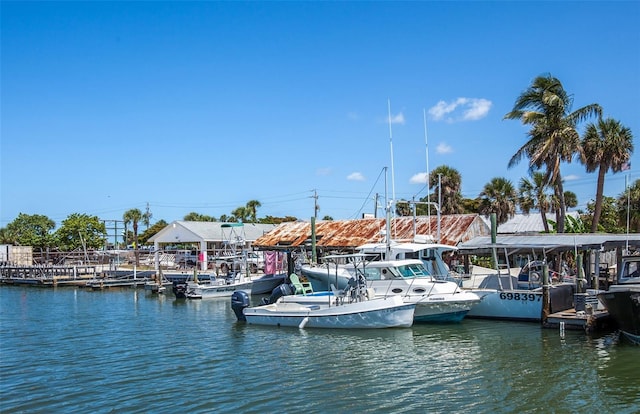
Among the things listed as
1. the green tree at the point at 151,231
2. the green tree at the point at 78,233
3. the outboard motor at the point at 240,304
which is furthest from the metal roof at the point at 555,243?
the green tree at the point at 151,231

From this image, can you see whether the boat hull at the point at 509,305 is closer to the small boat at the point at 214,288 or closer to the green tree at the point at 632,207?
the small boat at the point at 214,288

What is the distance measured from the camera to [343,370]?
18.8 meters

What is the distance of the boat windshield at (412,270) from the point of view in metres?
28.7

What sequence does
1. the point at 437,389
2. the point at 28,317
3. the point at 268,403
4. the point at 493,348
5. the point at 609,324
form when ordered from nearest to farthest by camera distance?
1. the point at 268,403
2. the point at 437,389
3. the point at 493,348
4. the point at 609,324
5. the point at 28,317

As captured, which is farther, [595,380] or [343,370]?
[343,370]

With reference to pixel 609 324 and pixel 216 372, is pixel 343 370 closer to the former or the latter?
pixel 216 372

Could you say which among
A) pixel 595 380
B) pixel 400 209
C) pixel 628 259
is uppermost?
pixel 400 209

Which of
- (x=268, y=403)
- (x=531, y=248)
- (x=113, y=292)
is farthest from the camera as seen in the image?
(x=113, y=292)

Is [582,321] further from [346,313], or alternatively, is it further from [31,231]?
[31,231]

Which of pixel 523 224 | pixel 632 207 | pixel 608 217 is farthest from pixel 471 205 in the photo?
pixel 632 207

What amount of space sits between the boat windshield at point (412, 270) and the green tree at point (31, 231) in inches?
2686

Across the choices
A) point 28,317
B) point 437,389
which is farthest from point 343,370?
point 28,317

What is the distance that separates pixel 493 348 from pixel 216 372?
995cm

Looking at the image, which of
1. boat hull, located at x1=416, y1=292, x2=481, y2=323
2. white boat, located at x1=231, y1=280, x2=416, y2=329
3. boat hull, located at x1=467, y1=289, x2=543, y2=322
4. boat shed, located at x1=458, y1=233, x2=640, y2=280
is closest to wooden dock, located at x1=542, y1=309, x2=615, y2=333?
boat hull, located at x1=467, y1=289, x2=543, y2=322
